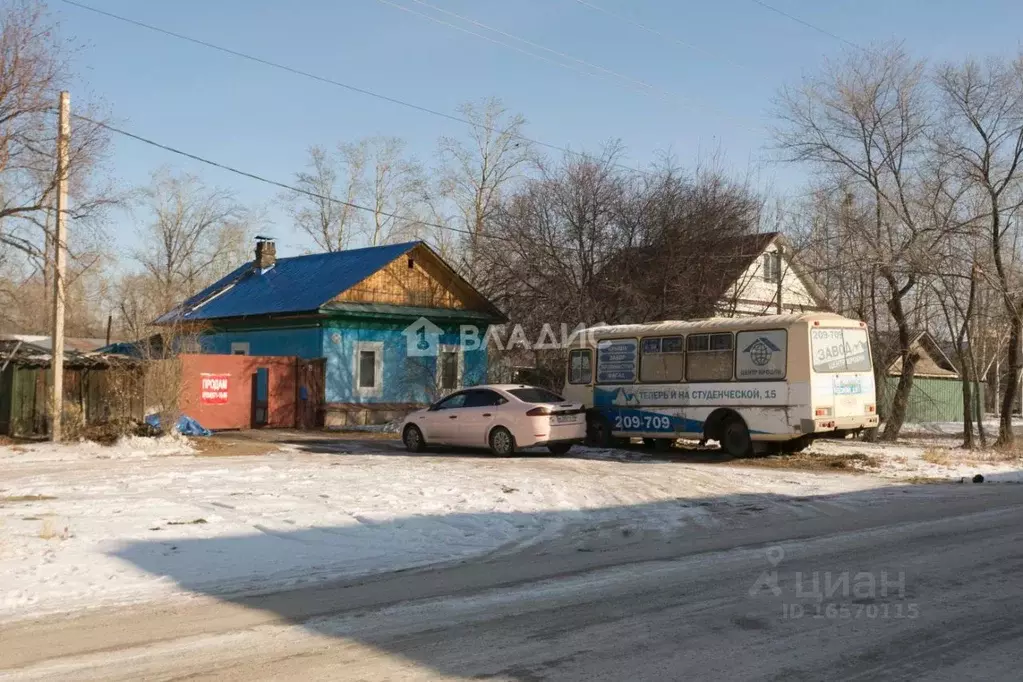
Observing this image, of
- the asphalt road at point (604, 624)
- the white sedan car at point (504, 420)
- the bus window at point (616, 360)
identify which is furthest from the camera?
the bus window at point (616, 360)

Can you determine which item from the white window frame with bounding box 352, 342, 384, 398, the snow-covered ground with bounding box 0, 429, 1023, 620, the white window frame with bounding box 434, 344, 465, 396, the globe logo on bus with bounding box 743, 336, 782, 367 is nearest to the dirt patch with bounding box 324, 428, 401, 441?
the white window frame with bounding box 352, 342, 384, 398

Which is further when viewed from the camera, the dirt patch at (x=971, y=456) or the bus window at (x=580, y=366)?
the bus window at (x=580, y=366)

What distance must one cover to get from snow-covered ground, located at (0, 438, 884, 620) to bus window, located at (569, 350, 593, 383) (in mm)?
3291

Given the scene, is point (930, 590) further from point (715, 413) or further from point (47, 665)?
point (715, 413)

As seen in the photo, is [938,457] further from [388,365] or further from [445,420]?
[388,365]

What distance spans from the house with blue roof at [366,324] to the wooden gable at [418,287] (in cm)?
3

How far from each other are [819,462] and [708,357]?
3.05m

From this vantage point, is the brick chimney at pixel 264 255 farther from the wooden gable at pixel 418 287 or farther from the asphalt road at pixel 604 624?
the asphalt road at pixel 604 624

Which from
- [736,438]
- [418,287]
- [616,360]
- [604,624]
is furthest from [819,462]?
[418,287]

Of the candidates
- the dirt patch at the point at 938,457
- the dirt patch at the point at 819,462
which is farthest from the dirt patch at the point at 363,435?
the dirt patch at the point at 938,457

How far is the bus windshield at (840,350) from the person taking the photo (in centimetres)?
1869

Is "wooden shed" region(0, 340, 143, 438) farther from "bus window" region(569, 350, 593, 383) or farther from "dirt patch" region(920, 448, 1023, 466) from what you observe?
"dirt patch" region(920, 448, 1023, 466)

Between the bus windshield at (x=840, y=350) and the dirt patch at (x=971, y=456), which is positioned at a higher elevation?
the bus windshield at (x=840, y=350)

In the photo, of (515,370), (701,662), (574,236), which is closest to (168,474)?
(701,662)
